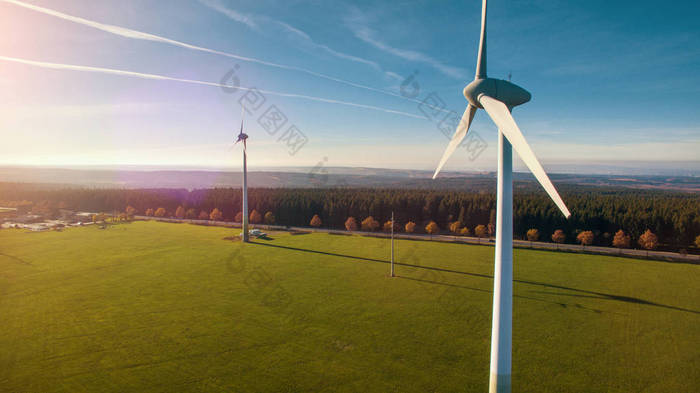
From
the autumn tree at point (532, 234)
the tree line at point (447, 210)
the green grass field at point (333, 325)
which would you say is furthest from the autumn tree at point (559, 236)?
the green grass field at point (333, 325)

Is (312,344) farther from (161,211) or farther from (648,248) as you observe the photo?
(161,211)

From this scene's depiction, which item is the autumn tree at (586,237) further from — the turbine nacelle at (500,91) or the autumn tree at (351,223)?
the turbine nacelle at (500,91)

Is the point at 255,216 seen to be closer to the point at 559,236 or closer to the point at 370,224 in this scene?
the point at 370,224

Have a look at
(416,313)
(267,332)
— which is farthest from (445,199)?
(267,332)

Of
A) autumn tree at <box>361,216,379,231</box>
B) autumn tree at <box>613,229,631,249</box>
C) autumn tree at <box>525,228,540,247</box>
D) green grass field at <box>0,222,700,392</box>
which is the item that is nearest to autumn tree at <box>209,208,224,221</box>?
autumn tree at <box>361,216,379,231</box>

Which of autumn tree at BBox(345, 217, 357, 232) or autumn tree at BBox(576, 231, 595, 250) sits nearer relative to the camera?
autumn tree at BBox(576, 231, 595, 250)

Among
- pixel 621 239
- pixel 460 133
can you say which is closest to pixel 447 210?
pixel 621 239

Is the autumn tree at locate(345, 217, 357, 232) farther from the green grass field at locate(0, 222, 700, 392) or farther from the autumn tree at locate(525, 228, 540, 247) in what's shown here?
the autumn tree at locate(525, 228, 540, 247)

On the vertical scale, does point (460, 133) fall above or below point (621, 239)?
above
